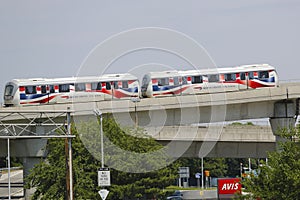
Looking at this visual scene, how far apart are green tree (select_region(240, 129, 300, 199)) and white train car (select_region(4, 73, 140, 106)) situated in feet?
105

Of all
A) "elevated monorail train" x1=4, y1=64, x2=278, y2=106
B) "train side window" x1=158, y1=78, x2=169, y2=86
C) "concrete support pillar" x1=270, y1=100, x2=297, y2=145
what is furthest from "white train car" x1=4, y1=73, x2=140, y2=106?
"concrete support pillar" x1=270, y1=100, x2=297, y2=145

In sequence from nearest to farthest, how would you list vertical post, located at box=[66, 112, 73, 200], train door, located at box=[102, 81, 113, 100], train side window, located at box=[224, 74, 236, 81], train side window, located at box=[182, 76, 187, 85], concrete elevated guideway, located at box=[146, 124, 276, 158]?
vertical post, located at box=[66, 112, 73, 200] → concrete elevated guideway, located at box=[146, 124, 276, 158] → train door, located at box=[102, 81, 113, 100] → train side window, located at box=[182, 76, 187, 85] → train side window, located at box=[224, 74, 236, 81]

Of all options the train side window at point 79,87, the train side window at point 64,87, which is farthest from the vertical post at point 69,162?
the train side window at point 64,87

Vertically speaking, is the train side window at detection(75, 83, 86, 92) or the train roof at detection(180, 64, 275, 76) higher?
the train roof at detection(180, 64, 275, 76)

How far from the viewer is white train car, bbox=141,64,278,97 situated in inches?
2611

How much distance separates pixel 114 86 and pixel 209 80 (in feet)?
27.2

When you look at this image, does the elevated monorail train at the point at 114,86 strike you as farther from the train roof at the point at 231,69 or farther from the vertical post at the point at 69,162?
the vertical post at the point at 69,162

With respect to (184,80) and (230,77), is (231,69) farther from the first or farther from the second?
(184,80)

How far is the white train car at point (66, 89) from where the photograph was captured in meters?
66.2

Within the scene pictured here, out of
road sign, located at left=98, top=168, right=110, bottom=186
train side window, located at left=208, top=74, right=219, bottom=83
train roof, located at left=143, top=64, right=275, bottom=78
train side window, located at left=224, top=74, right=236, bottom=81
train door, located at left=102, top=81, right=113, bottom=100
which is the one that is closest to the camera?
road sign, located at left=98, top=168, right=110, bottom=186

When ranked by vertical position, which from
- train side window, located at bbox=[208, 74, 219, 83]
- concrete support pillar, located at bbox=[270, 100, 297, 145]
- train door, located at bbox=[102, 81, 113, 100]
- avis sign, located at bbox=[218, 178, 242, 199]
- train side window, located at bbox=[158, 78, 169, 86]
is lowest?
avis sign, located at bbox=[218, 178, 242, 199]

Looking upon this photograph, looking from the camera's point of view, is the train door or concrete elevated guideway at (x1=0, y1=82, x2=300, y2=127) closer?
concrete elevated guideway at (x1=0, y1=82, x2=300, y2=127)

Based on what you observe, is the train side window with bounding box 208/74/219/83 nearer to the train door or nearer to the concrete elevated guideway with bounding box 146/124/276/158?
the concrete elevated guideway with bounding box 146/124/276/158

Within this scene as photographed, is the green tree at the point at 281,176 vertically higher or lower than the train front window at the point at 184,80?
lower
